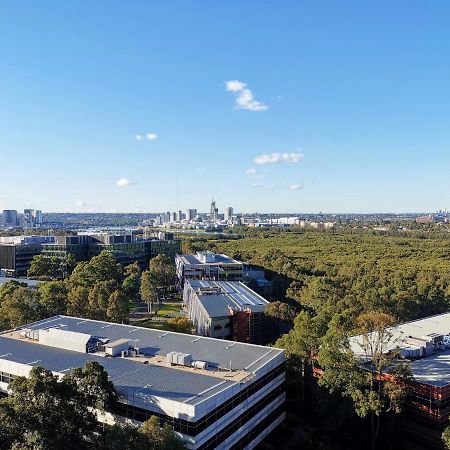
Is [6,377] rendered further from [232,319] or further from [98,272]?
[98,272]

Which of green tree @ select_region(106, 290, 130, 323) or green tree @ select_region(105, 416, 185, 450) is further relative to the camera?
green tree @ select_region(106, 290, 130, 323)

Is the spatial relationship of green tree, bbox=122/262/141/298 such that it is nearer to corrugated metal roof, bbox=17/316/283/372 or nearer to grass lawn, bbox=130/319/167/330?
grass lawn, bbox=130/319/167/330

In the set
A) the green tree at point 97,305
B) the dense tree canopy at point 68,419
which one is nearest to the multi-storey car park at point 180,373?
Result: the dense tree canopy at point 68,419

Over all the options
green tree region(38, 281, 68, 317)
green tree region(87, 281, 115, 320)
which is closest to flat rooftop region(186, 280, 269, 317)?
green tree region(87, 281, 115, 320)

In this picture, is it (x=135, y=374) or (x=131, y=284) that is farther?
(x=131, y=284)

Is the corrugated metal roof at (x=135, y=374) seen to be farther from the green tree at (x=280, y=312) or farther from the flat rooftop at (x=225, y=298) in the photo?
the green tree at (x=280, y=312)

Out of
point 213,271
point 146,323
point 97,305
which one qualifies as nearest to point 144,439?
point 97,305
